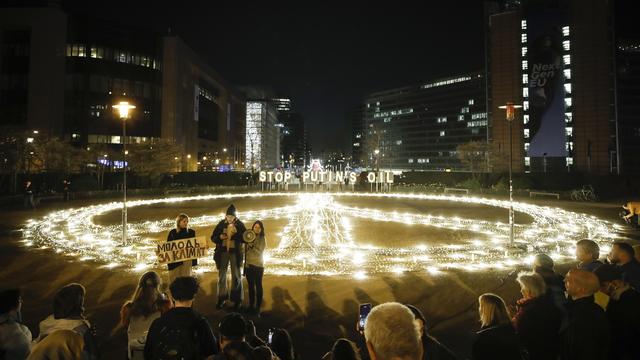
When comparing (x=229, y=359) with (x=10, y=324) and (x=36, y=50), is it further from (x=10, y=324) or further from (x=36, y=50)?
(x=36, y=50)

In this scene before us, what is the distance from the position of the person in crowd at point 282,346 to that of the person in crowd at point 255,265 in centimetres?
488

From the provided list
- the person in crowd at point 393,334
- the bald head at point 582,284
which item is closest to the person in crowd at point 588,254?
the bald head at point 582,284

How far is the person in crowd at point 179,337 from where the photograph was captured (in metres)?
4.08

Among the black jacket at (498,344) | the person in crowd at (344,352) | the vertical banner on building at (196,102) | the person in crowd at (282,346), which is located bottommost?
the person in crowd at (282,346)

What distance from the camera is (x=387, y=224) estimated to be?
24.4 m

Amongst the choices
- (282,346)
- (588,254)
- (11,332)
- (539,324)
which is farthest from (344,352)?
(588,254)

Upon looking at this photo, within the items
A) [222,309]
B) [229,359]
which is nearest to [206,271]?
[222,309]

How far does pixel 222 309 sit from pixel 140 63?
8327cm

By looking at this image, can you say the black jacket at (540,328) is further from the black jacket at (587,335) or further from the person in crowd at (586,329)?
the black jacket at (587,335)

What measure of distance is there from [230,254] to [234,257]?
4.6 inches

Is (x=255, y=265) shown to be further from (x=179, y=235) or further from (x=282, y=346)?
(x=282, y=346)

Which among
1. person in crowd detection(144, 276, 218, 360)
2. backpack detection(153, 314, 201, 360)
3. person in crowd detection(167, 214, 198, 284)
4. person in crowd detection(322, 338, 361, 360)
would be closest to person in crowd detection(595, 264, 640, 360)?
person in crowd detection(322, 338, 361, 360)

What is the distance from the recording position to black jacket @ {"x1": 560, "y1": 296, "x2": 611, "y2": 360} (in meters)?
4.41

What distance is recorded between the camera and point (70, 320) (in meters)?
4.53
